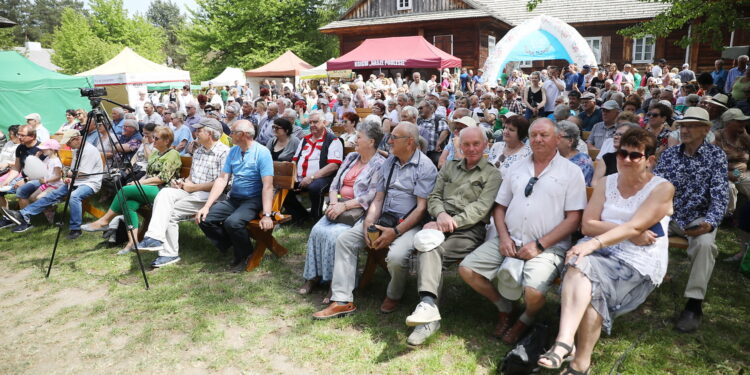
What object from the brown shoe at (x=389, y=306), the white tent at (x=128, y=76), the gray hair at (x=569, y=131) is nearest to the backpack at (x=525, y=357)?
the brown shoe at (x=389, y=306)

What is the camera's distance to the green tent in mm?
14062

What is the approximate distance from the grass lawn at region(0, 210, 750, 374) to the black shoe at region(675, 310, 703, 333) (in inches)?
1.9

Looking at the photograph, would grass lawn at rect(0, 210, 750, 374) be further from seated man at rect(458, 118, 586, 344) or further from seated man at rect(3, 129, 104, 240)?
seated man at rect(3, 129, 104, 240)

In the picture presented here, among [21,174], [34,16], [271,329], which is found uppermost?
[34,16]

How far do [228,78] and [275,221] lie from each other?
1067 inches

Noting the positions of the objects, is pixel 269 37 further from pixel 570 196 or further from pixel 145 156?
pixel 570 196

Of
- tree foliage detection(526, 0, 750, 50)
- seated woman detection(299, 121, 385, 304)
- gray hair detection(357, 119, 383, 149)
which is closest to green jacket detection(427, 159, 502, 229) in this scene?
seated woman detection(299, 121, 385, 304)

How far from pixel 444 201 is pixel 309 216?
9.16 ft

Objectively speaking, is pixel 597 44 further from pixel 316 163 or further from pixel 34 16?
pixel 34 16

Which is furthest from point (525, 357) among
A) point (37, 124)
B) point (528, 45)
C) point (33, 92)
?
point (528, 45)

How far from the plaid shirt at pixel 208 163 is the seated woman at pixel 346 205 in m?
1.46

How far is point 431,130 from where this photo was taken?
7.04 meters

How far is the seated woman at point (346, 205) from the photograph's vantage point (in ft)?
13.3

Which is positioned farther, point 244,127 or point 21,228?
point 21,228
